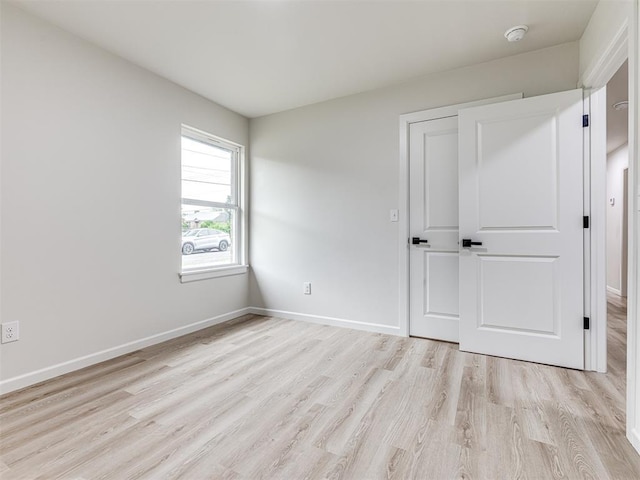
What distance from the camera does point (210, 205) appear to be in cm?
347

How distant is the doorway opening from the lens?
311 centimetres

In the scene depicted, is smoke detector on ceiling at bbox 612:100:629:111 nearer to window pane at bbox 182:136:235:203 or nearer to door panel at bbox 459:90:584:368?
door panel at bbox 459:90:584:368

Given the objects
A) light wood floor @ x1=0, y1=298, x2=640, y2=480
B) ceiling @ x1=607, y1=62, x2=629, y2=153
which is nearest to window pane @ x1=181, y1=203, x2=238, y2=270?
light wood floor @ x1=0, y1=298, x2=640, y2=480

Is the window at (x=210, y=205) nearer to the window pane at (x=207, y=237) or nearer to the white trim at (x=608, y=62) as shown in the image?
the window pane at (x=207, y=237)

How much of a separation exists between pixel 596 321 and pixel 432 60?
224 cm

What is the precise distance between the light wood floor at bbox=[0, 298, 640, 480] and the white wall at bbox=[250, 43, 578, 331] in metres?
0.88

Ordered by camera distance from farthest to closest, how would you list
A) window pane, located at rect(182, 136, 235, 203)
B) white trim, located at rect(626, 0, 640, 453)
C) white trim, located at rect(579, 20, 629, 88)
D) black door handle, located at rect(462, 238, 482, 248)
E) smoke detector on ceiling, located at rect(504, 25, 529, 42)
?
1. window pane, located at rect(182, 136, 235, 203)
2. black door handle, located at rect(462, 238, 482, 248)
3. smoke detector on ceiling, located at rect(504, 25, 529, 42)
4. white trim, located at rect(579, 20, 629, 88)
5. white trim, located at rect(626, 0, 640, 453)

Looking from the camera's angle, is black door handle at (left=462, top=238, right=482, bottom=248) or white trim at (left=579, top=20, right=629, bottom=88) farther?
black door handle at (left=462, top=238, right=482, bottom=248)

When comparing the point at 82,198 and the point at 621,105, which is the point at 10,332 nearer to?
the point at 82,198

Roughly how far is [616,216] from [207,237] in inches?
248

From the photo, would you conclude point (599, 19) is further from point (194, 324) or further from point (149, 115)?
point (194, 324)

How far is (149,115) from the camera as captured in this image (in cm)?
278

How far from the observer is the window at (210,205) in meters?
3.23

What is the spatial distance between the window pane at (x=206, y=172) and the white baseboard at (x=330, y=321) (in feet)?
4.42
